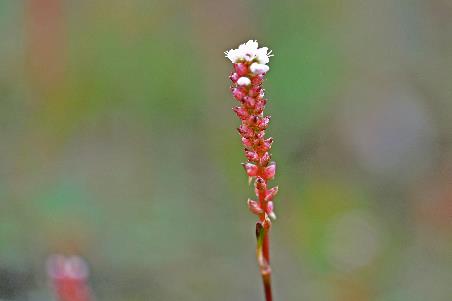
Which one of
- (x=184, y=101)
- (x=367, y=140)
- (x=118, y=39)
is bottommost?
(x=367, y=140)

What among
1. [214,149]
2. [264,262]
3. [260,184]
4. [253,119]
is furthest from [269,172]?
[214,149]

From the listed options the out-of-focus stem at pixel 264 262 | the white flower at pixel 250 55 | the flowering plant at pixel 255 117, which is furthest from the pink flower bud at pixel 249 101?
the out-of-focus stem at pixel 264 262

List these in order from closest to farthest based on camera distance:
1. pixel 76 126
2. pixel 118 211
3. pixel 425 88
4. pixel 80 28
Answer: pixel 118 211
pixel 76 126
pixel 425 88
pixel 80 28

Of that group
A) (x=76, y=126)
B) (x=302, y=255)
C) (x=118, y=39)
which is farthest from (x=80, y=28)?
(x=302, y=255)

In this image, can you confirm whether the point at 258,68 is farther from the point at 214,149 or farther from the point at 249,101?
the point at 214,149

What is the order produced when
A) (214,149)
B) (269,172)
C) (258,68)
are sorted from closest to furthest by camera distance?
(258,68) → (269,172) → (214,149)

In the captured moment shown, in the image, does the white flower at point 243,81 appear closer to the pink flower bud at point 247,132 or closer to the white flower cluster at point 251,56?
the white flower cluster at point 251,56

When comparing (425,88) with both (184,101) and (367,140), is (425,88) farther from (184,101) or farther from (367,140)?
(184,101)

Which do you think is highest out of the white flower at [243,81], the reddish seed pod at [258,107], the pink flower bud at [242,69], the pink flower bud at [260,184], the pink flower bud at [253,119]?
the pink flower bud at [242,69]

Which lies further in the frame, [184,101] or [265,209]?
[184,101]
